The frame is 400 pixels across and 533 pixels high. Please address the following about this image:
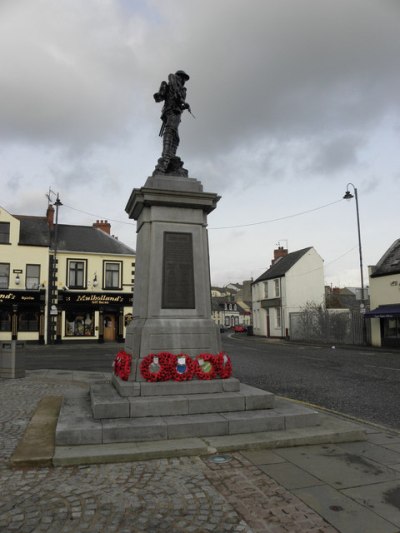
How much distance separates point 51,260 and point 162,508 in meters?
32.4

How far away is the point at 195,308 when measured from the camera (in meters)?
7.98

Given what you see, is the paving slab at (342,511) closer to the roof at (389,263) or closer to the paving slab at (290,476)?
the paving slab at (290,476)

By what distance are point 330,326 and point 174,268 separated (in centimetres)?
2953

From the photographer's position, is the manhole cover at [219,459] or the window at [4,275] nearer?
the manhole cover at [219,459]

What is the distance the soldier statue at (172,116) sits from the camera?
8867 millimetres

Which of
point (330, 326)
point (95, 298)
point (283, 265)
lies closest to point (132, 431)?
point (95, 298)

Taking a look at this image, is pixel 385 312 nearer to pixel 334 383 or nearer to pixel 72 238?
pixel 334 383

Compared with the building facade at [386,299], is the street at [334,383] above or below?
Result: below

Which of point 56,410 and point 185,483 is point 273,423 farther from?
point 56,410

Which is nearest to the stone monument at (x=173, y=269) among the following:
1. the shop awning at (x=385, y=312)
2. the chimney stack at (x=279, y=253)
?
the shop awning at (x=385, y=312)

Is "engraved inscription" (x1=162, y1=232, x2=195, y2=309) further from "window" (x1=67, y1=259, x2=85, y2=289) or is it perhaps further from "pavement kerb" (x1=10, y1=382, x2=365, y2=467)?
"window" (x1=67, y1=259, x2=85, y2=289)

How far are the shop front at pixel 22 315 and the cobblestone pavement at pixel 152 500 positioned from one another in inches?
1148

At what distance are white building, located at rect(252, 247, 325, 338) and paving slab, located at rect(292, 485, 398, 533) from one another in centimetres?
3808

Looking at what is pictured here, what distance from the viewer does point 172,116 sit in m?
8.95
